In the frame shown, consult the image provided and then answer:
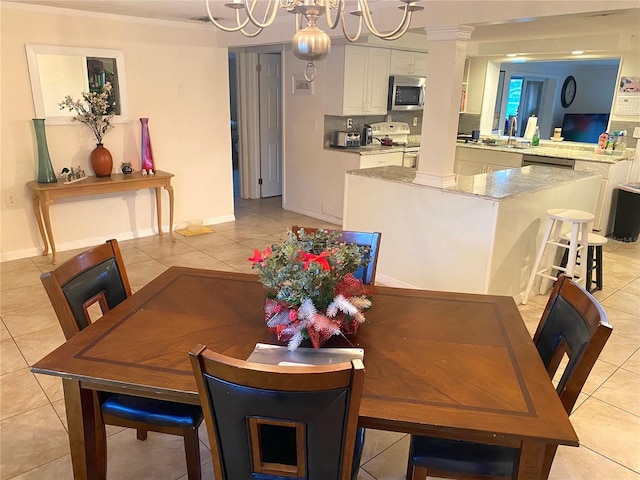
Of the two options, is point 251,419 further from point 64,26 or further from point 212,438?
point 64,26

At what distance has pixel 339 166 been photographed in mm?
5598

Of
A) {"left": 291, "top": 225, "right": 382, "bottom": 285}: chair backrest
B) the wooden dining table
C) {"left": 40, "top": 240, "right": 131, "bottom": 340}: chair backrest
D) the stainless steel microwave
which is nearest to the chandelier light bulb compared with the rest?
{"left": 291, "top": 225, "right": 382, "bottom": 285}: chair backrest

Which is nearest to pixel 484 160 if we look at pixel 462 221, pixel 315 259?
pixel 462 221

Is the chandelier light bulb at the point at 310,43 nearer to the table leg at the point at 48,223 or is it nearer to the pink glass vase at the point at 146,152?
the table leg at the point at 48,223

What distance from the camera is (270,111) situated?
22.3ft

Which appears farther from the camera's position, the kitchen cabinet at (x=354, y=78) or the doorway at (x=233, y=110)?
the doorway at (x=233, y=110)

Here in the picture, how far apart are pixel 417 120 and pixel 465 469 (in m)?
5.99

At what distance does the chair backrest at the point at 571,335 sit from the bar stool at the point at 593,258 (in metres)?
2.20

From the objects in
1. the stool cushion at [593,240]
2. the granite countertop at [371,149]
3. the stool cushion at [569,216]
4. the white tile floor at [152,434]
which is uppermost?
the granite countertop at [371,149]

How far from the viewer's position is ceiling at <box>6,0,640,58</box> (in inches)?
114

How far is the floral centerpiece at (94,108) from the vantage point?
14.0 ft

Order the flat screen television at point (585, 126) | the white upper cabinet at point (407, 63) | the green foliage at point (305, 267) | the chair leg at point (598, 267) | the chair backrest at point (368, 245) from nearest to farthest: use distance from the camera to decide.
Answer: the green foliage at point (305, 267) → the chair backrest at point (368, 245) → the chair leg at point (598, 267) → the white upper cabinet at point (407, 63) → the flat screen television at point (585, 126)

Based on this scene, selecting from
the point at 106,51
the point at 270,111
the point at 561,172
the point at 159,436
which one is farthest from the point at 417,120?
the point at 159,436

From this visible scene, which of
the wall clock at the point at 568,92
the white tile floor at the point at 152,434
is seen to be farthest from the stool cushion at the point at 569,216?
the wall clock at the point at 568,92
